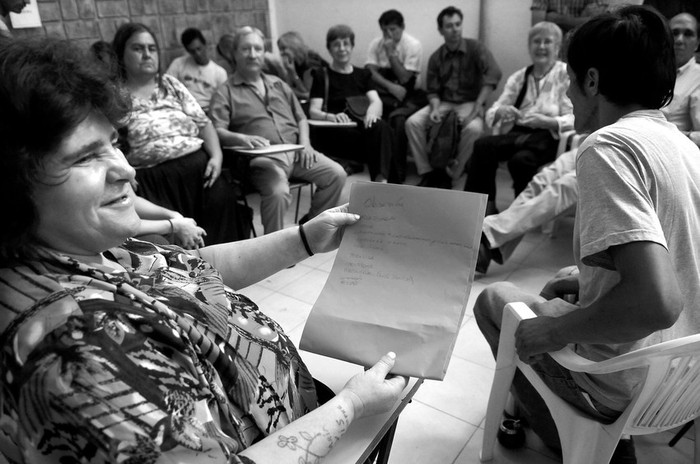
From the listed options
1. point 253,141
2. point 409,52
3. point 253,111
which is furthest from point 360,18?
point 253,141

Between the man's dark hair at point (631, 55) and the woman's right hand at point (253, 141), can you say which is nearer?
the man's dark hair at point (631, 55)

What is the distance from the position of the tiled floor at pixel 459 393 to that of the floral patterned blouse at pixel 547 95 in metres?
0.90

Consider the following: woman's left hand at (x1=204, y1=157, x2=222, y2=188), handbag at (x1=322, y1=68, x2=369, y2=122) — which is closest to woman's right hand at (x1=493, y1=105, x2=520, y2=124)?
handbag at (x1=322, y1=68, x2=369, y2=122)

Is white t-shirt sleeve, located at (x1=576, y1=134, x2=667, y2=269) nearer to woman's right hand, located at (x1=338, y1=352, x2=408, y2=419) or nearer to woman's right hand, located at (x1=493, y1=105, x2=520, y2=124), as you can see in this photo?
woman's right hand, located at (x1=338, y1=352, x2=408, y2=419)

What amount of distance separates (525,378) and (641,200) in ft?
2.31

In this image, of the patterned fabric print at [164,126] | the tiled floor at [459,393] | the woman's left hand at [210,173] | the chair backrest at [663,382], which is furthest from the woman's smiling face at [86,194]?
the woman's left hand at [210,173]

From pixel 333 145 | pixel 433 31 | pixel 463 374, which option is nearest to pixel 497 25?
pixel 433 31

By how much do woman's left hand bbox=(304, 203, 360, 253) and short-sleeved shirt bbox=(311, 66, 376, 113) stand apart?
2949 mm

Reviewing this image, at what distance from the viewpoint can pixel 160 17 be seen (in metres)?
4.24

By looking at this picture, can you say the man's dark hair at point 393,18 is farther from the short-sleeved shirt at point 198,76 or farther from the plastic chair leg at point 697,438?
the plastic chair leg at point 697,438

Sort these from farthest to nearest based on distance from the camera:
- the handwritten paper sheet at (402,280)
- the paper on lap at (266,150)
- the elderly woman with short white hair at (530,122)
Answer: the elderly woman with short white hair at (530,122)
the paper on lap at (266,150)
the handwritten paper sheet at (402,280)

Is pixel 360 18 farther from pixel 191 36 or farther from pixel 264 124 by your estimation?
pixel 264 124

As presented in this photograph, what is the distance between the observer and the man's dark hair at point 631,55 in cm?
103

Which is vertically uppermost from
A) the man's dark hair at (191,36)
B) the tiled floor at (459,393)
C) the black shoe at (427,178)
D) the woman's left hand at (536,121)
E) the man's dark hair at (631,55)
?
the man's dark hair at (191,36)
